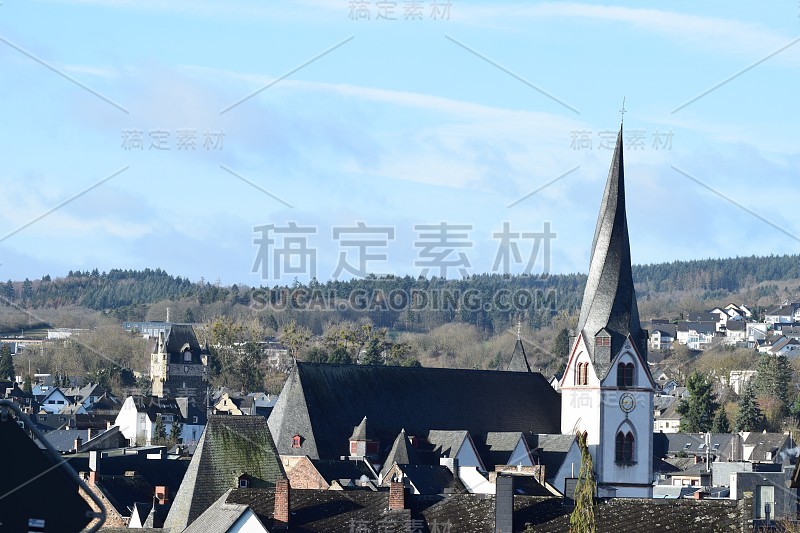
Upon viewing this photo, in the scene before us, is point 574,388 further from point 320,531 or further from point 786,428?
point 786,428

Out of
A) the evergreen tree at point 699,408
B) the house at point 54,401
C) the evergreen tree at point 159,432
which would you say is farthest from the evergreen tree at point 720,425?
the house at point 54,401

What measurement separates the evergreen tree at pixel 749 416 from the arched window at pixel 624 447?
2033 inches

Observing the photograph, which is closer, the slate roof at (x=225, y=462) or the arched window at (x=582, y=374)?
the slate roof at (x=225, y=462)

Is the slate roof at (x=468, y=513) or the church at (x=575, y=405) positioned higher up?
the church at (x=575, y=405)

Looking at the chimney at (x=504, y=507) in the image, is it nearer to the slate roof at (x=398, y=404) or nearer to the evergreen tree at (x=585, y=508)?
the evergreen tree at (x=585, y=508)

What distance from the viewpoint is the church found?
240ft

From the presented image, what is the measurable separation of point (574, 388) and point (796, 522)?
132 ft

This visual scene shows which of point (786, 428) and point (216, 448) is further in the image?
point (786, 428)

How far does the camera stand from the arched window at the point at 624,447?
75.0 meters

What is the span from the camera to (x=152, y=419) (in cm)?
12719

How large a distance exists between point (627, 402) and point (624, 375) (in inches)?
47.2

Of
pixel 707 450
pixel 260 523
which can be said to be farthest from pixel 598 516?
pixel 707 450

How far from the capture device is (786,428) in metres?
132

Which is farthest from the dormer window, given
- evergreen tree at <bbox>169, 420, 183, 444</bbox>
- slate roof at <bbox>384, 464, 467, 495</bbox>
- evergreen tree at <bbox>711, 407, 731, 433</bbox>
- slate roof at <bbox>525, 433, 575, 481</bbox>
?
evergreen tree at <bbox>711, 407, 731, 433</bbox>
